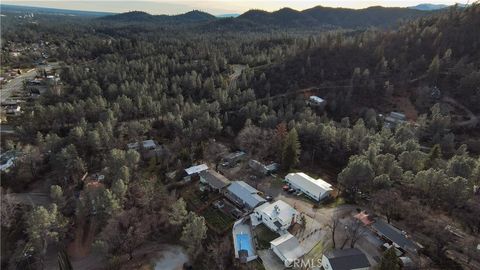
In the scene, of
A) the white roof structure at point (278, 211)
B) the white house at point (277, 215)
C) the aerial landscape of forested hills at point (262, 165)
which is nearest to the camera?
the aerial landscape of forested hills at point (262, 165)

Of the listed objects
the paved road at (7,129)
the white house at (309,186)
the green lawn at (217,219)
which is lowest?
the paved road at (7,129)

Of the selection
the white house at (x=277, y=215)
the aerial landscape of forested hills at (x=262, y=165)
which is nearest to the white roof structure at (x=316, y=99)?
the aerial landscape of forested hills at (x=262, y=165)

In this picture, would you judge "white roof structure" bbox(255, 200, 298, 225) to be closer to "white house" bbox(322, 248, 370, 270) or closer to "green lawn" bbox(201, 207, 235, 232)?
"green lawn" bbox(201, 207, 235, 232)

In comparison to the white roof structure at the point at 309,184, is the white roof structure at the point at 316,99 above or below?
above

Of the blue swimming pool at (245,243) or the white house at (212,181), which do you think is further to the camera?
Result: the white house at (212,181)

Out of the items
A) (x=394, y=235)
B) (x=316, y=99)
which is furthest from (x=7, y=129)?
(x=394, y=235)

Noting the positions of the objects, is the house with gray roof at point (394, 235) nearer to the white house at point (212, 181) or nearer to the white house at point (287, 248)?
the white house at point (287, 248)

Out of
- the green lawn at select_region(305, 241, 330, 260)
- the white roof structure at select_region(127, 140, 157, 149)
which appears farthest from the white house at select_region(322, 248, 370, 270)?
the white roof structure at select_region(127, 140, 157, 149)

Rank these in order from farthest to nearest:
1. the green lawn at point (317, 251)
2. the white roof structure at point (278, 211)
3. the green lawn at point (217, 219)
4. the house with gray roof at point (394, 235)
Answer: the green lawn at point (217, 219) → the white roof structure at point (278, 211) → the green lawn at point (317, 251) → the house with gray roof at point (394, 235)
